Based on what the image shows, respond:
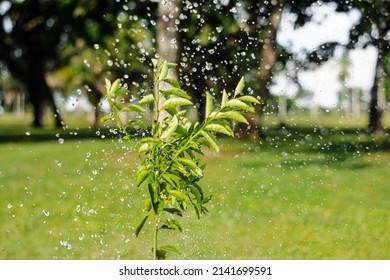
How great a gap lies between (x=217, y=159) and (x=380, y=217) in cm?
697

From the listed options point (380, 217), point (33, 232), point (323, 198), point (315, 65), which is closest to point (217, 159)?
point (315, 65)

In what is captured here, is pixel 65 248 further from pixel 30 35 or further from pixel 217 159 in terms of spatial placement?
pixel 30 35

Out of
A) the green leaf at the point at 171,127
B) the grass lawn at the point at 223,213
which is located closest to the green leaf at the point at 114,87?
the green leaf at the point at 171,127

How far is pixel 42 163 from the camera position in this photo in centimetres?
1509

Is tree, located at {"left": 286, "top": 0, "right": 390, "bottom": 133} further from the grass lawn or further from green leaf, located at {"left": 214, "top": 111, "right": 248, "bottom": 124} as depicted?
green leaf, located at {"left": 214, "top": 111, "right": 248, "bottom": 124}

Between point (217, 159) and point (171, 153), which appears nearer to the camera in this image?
point (171, 153)

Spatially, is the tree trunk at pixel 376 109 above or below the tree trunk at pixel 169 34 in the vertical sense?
below

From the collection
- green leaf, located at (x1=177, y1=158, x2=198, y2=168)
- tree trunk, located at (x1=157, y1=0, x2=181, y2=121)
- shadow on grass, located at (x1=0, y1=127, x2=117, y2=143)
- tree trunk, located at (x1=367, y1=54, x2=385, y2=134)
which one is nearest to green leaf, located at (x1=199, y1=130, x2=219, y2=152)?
green leaf, located at (x1=177, y1=158, x2=198, y2=168)

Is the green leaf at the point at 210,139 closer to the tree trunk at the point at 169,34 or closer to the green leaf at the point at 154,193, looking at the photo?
the green leaf at the point at 154,193

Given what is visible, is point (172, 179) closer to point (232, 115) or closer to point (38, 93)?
point (232, 115)

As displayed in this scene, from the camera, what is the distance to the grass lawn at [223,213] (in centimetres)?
537

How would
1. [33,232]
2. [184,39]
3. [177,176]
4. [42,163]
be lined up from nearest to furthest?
[177,176], [33,232], [184,39], [42,163]

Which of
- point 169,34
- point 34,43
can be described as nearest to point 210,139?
point 169,34

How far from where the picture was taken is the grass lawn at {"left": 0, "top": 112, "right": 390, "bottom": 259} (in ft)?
17.6
